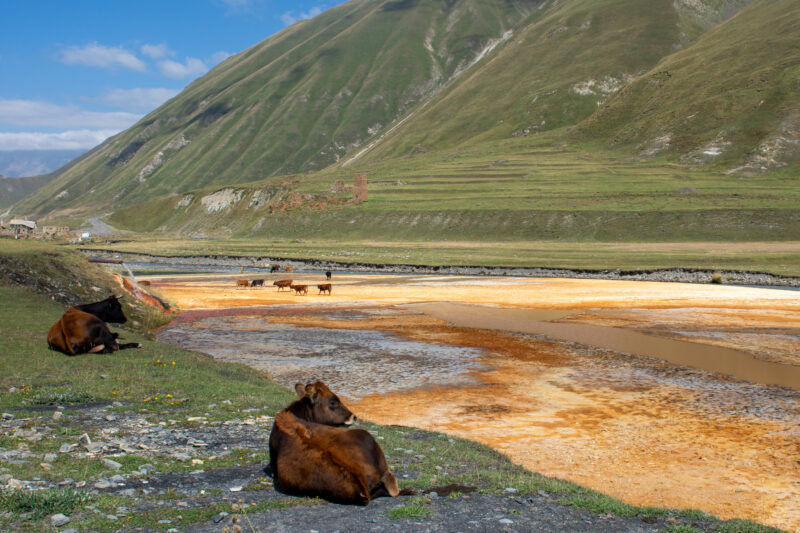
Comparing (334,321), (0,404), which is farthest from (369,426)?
(334,321)

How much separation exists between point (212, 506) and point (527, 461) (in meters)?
6.17

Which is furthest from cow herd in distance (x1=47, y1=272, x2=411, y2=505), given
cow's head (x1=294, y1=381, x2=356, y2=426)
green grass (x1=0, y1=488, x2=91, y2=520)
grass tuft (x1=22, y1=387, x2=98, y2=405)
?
grass tuft (x1=22, y1=387, x2=98, y2=405)

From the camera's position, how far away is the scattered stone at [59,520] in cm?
679

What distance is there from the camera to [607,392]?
17641 mm

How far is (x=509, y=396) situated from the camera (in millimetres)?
17266

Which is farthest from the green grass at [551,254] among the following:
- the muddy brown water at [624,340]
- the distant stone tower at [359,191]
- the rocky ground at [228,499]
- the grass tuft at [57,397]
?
the grass tuft at [57,397]

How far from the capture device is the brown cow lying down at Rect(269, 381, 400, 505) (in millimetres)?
8133

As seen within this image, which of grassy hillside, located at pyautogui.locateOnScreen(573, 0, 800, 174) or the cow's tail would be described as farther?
grassy hillside, located at pyautogui.locateOnScreen(573, 0, 800, 174)

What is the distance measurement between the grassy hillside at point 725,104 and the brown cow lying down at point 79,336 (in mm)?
136495

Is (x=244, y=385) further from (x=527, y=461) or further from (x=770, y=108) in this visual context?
(x=770, y=108)

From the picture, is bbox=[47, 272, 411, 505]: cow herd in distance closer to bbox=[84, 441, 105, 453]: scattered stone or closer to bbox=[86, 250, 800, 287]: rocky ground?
bbox=[84, 441, 105, 453]: scattered stone

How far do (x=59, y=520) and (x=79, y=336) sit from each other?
11566mm

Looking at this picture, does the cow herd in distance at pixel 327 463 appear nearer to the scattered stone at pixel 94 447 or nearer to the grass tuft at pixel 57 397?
the scattered stone at pixel 94 447

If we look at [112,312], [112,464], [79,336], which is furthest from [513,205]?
[112,464]
